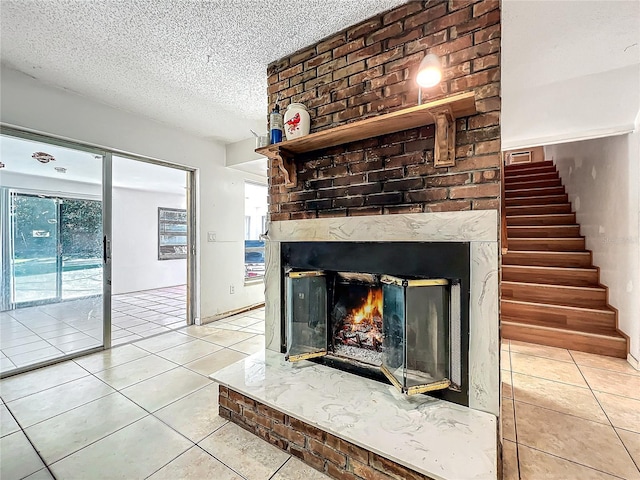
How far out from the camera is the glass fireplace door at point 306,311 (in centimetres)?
197

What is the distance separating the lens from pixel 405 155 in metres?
1.68

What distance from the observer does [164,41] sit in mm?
1977

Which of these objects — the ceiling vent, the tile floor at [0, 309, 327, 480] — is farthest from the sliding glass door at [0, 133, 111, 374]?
the tile floor at [0, 309, 327, 480]

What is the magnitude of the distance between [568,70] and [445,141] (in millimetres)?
2033

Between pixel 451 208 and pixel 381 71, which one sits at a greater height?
pixel 381 71

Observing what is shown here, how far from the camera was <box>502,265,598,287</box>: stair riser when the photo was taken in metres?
3.37

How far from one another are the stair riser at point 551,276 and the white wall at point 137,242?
5.97 meters

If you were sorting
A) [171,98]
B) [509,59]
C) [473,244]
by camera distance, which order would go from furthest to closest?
[171,98] → [509,59] → [473,244]

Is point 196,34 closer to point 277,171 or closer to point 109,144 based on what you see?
point 277,171

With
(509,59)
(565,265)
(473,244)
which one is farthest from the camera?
(565,265)

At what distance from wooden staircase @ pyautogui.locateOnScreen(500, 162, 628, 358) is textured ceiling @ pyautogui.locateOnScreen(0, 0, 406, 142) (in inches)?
109

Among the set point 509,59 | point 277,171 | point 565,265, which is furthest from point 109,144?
point 565,265

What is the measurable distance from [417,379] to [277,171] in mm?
1704

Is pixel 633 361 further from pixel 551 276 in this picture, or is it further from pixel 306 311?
pixel 306 311
